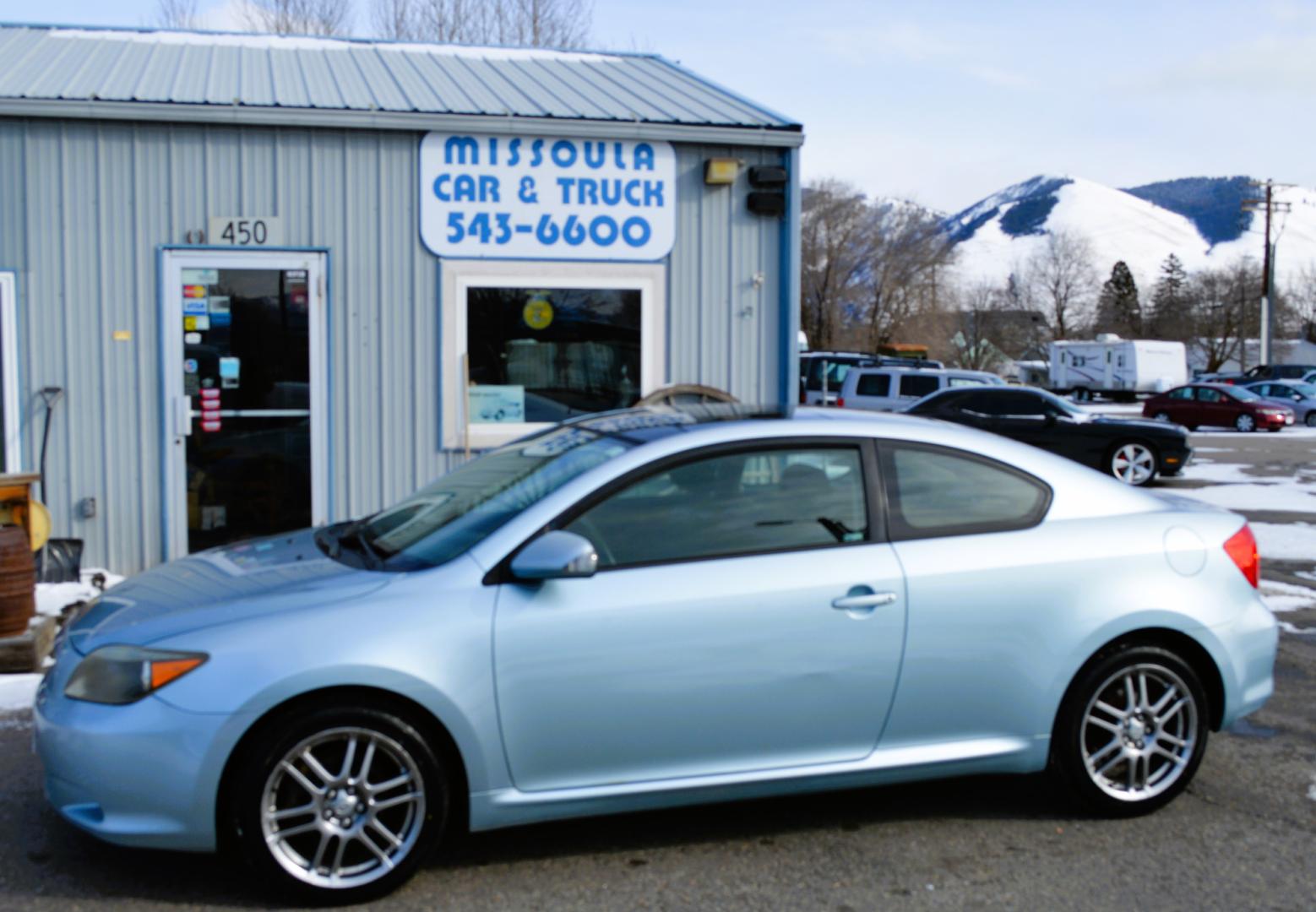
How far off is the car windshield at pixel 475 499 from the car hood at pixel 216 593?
18 centimetres

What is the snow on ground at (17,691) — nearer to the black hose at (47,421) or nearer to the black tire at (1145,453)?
the black hose at (47,421)

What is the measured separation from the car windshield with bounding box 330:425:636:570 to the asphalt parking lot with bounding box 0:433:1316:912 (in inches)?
41.2

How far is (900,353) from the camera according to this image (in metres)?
50.9

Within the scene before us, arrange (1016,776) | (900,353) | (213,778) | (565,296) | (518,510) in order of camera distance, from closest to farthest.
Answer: (213,778)
(518,510)
(1016,776)
(565,296)
(900,353)

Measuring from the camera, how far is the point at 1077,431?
18547mm

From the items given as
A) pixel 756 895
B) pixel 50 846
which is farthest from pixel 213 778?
pixel 756 895

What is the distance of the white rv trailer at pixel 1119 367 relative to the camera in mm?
50938

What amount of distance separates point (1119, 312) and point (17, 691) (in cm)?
9286

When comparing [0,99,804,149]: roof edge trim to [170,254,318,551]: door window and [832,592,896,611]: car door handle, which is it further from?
[832,592,896,611]: car door handle

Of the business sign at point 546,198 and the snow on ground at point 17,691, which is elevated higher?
the business sign at point 546,198

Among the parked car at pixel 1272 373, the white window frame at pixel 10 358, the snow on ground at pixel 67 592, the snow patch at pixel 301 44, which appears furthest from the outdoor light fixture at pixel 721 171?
the parked car at pixel 1272 373

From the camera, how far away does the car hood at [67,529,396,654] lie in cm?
392

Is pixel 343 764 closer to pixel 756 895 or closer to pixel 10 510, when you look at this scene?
pixel 756 895

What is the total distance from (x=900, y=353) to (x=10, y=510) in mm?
45436
